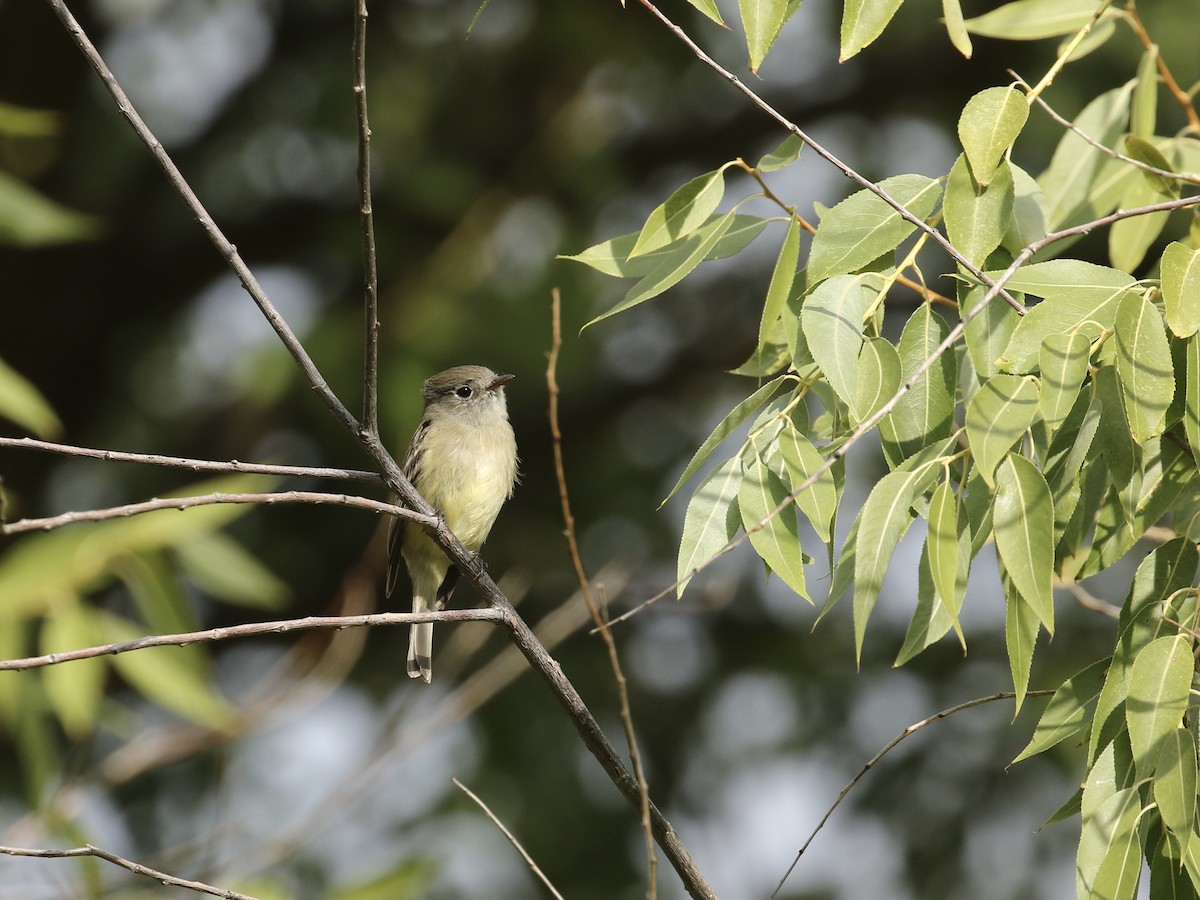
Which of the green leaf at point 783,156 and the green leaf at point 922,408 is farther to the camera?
the green leaf at point 783,156

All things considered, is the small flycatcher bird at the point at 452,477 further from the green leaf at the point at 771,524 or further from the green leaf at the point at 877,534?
the green leaf at the point at 877,534

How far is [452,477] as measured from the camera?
5434 mm

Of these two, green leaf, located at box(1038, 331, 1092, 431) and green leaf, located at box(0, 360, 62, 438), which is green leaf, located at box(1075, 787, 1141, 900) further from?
green leaf, located at box(0, 360, 62, 438)

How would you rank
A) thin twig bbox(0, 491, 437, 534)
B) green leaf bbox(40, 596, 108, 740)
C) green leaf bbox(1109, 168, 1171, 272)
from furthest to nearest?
1. green leaf bbox(40, 596, 108, 740)
2. green leaf bbox(1109, 168, 1171, 272)
3. thin twig bbox(0, 491, 437, 534)

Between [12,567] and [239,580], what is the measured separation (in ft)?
2.83

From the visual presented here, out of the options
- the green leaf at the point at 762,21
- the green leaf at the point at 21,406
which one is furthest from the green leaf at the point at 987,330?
the green leaf at the point at 21,406

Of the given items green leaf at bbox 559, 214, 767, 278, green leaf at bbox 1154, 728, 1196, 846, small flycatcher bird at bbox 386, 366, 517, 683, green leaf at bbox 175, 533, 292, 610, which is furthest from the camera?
small flycatcher bird at bbox 386, 366, 517, 683

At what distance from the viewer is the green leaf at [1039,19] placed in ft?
11.7

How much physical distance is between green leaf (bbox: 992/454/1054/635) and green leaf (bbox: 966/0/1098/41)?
179 centimetres

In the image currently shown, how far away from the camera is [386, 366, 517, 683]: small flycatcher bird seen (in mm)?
5410

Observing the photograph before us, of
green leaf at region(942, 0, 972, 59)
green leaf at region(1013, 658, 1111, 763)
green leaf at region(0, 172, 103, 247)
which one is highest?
green leaf at region(942, 0, 972, 59)

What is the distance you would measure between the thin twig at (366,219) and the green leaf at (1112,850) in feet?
4.92

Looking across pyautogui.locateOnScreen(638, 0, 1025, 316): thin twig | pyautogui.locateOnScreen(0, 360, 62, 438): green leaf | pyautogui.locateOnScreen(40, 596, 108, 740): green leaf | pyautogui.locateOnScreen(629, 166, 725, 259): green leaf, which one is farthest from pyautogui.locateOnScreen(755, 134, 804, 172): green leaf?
pyautogui.locateOnScreen(40, 596, 108, 740): green leaf

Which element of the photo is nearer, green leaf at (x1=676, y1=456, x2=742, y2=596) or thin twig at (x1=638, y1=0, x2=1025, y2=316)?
thin twig at (x1=638, y1=0, x2=1025, y2=316)
